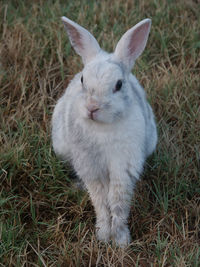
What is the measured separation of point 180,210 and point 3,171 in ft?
4.40

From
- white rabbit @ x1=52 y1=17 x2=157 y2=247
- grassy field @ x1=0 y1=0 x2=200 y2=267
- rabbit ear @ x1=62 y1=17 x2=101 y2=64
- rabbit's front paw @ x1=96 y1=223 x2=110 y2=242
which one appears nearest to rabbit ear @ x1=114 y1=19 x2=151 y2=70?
white rabbit @ x1=52 y1=17 x2=157 y2=247

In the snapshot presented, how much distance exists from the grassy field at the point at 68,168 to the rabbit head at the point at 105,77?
2.58ft

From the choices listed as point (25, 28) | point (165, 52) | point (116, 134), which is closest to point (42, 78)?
point (25, 28)

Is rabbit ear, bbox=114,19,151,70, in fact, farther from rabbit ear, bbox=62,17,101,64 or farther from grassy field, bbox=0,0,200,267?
grassy field, bbox=0,0,200,267

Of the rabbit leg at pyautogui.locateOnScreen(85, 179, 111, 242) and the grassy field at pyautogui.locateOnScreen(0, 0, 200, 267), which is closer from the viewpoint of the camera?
the grassy field at pyautogui.locateOnScreen(0, 0, 200, 267)

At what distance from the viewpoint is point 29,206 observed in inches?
139

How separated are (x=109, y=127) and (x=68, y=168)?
86 centimetres

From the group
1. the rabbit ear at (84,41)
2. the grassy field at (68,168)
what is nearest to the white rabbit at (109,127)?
the rabbit ear at (84,41)

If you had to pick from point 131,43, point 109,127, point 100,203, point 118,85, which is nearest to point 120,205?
point 100,203

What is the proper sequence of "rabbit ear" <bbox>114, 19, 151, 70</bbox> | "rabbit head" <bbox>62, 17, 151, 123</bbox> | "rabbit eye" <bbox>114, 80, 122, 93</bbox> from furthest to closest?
1. "rabbit ear" <bbox>114, 19, 151, 70</bbox>
2. "rabbit eye" <bbox>114, 80, 122, 93</bbox>
3. "rabbit head" <bbox>62, 17, 151, 123</bbox>

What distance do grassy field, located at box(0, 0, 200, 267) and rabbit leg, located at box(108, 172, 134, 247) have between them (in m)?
0.10

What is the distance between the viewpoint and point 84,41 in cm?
334

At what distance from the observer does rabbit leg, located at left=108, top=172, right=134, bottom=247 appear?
3.34 meters

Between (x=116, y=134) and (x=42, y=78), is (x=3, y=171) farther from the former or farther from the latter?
(x=42, y=78)
